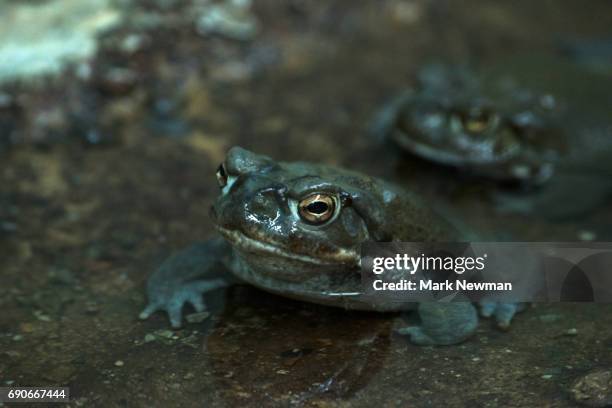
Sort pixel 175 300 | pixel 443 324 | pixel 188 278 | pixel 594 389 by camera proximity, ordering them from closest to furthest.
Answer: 1. pixel 594 389
2. pixel 443 324
3. pixel 175 300
4. pixel 188 278

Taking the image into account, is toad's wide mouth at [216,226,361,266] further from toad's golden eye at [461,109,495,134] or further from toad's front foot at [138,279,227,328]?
toad's golden eye at [461,109,495,134]

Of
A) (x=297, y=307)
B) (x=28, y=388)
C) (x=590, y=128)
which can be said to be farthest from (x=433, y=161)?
(x=28, y=388)

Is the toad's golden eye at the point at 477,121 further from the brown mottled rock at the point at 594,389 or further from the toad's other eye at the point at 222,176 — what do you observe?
the brown mottled rock at the point at 594,389

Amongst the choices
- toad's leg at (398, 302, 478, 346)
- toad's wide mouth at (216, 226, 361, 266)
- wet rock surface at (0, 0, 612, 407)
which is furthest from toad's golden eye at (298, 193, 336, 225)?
toad's leg at (398, 302, 478, 346)

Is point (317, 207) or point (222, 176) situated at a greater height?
point (222, 176)

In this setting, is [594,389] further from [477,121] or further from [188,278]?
[477,121]

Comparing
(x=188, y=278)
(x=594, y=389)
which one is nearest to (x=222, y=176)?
(x=188, y=278)
